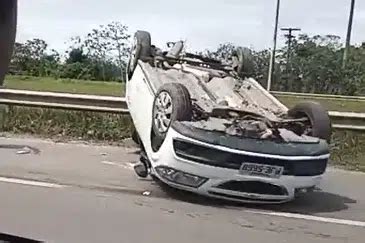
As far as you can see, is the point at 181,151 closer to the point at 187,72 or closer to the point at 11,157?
the point at 187,72

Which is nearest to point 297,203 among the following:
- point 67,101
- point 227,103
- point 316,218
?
point 316,218

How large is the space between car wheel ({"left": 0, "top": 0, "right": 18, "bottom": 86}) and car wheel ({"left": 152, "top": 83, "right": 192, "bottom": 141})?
5664 millimetres

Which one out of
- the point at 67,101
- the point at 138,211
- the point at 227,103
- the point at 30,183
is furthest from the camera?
the point at 67,101

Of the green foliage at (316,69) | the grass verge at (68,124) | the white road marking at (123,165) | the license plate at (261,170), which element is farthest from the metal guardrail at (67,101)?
the green foliage at (316,69)

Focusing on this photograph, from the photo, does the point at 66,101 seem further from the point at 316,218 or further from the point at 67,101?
the point at 316,218

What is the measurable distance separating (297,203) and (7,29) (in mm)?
6297

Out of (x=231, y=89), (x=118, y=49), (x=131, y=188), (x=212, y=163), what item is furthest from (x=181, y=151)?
(x=118, y=49)

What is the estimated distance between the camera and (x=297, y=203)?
745 centimetres

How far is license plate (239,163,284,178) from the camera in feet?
22.1

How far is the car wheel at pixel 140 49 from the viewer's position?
9.09 m

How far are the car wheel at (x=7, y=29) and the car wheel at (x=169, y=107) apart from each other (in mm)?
5664

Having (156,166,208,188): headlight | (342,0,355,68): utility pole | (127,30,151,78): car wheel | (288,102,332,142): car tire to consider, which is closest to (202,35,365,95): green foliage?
(342,0,355,68): utility pole

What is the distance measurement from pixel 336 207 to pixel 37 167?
3.42 m

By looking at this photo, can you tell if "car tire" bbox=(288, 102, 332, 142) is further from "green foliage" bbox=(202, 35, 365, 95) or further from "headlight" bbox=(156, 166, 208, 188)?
"green foliage" bbox=(202, 35, 365, 95)
